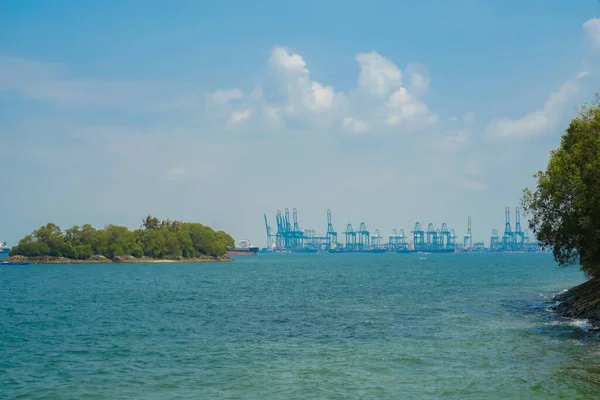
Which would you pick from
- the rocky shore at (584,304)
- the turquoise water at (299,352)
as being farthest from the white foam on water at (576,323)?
the rocky shore at (584,304)

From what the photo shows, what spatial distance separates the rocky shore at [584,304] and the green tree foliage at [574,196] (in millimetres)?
1650

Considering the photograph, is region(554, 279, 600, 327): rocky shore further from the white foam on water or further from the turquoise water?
the turquoise water

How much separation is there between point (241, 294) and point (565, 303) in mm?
34932

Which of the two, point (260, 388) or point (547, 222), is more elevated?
point (547, 222)

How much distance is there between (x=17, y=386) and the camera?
2355cm

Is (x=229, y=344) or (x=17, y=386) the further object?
(x=229, y=344)

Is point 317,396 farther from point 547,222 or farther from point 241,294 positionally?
point 241,294

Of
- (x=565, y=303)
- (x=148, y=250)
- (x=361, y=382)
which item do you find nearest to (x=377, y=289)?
(x=565, y=303)

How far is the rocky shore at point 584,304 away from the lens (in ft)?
130

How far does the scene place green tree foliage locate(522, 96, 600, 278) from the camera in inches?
1378

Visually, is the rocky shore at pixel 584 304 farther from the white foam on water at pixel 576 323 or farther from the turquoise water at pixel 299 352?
the turquoise water at pixel 299 352

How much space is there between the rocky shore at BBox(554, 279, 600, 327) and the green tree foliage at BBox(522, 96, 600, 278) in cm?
165

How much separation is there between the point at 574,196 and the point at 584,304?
861 centimetres

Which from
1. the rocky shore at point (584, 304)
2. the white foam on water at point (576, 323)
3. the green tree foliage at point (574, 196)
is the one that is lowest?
the white foam on water at point (576, 323)
